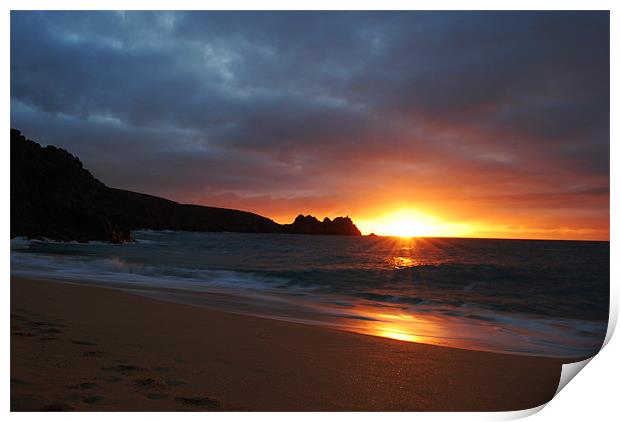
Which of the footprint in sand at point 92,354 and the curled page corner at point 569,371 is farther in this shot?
the curled page corner at point 569,371

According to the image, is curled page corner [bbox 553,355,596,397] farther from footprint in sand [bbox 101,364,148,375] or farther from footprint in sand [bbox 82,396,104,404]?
footprint in sand [bbox 82,396,104,404]

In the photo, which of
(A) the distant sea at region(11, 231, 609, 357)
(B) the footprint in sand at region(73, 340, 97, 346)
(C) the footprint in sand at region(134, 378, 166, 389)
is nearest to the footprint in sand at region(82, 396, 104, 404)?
(C) the footprint in sand at region(134, 378, 166, 389)

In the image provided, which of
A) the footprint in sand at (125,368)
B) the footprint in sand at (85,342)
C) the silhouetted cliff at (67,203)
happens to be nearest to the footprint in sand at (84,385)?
the footprint in sand at (125,368)

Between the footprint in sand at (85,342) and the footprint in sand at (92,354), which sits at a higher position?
the footprint in sand at (85,342)

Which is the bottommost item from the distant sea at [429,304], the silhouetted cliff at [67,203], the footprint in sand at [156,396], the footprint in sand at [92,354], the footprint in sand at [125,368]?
the distant sea at [429,304]

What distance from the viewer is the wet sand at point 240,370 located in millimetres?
2092

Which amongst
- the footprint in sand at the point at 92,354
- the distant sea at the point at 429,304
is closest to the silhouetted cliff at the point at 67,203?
the distant sea at the point at 429,304

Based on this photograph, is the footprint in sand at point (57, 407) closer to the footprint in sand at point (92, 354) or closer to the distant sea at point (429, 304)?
the footprint in sand at point (92, 354)

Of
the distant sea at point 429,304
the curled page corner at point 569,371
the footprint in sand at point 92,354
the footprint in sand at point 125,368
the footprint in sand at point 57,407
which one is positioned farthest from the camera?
the distant sea at point 429,304

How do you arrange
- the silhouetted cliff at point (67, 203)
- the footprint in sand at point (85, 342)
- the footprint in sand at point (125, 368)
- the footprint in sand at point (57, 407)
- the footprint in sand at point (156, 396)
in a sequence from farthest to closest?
the silhouetted cliff at point (67, 203) < the footprint in sand at point (85, 342) < the footprint in sand at point (125, 368) < the footprint in sand at point (156, 396) < the footprint in sand at point (57, 407)

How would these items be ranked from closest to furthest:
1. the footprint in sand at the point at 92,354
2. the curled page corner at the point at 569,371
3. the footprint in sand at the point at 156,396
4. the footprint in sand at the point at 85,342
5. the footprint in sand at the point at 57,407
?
the footprint in sand at the point at 57,407, the footprint in sand at the point at 156,396, the footprint in sand at the point at 92,354, the footprint in sand at the point at 85,342, the curled page corner at the point at 569,371

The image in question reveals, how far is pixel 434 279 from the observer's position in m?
10.3
